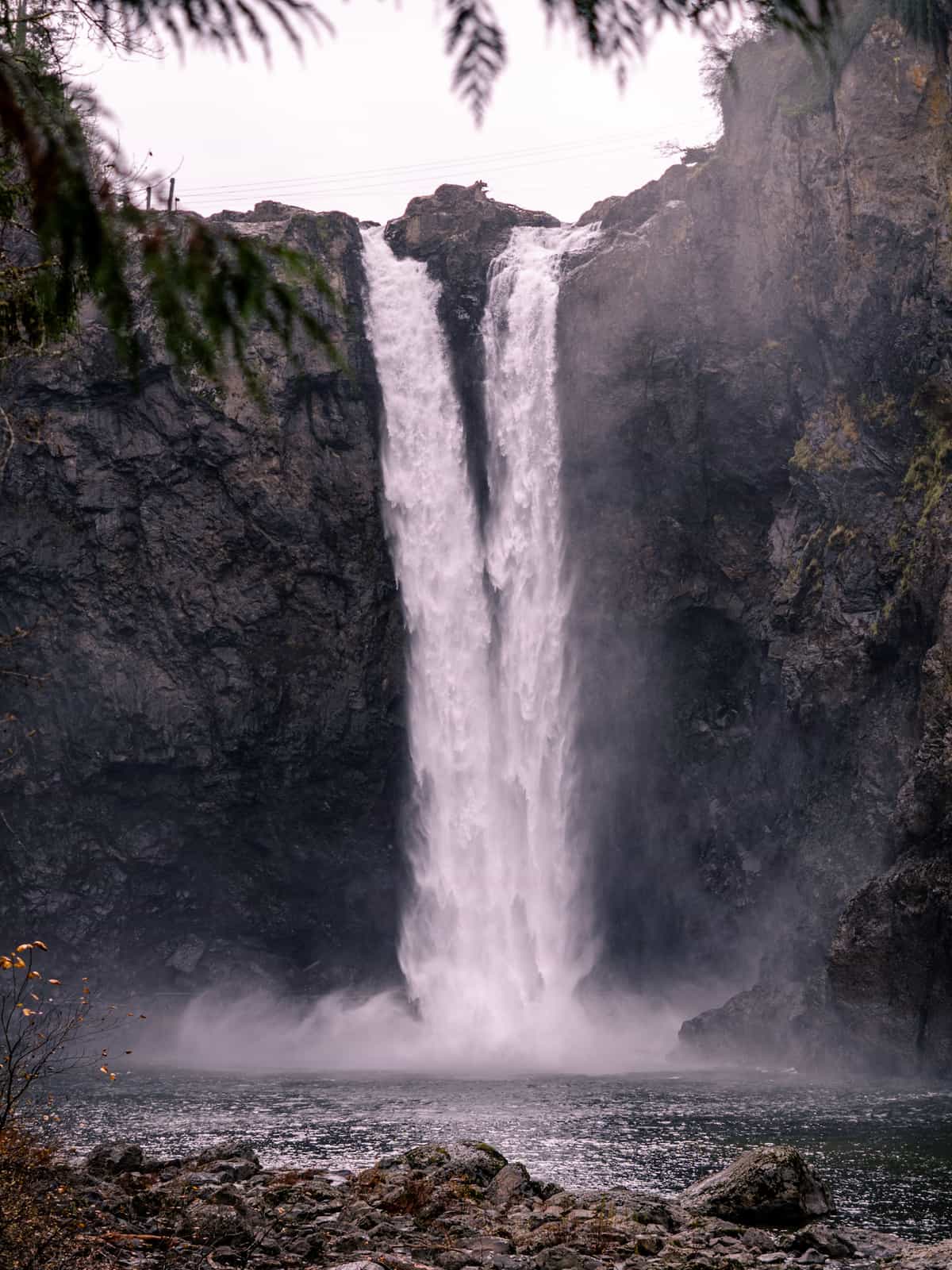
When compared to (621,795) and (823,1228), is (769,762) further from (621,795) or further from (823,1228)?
(823,1228)

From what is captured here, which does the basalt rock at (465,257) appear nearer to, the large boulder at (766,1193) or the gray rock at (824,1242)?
the large boulder at (766,1193)

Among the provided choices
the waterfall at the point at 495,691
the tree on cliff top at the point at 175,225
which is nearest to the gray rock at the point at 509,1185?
the tree on cliff top at the point at 175,225

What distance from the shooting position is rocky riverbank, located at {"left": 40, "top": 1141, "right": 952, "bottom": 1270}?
1067 cm

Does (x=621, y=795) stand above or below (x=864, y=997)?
above

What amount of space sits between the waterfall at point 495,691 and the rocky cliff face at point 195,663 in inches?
47.2

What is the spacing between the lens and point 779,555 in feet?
120

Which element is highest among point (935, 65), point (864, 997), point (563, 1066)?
point (935, 65)

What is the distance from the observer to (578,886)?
1540 inches

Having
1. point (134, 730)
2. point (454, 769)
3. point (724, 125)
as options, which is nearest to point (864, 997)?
point (454, 769)

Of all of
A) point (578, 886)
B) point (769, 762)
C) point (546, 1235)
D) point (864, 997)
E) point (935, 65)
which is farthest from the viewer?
point (578, 886)

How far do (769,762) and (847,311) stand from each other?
43.0ft

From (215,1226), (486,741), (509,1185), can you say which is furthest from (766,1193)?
(486,741)

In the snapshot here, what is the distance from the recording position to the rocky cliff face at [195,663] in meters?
37.9

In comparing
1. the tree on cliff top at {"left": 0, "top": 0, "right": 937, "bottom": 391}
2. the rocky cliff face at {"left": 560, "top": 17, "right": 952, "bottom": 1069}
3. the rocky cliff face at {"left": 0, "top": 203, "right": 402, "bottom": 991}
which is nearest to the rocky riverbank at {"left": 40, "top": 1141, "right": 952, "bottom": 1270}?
the tree on cliff top at {"left": 0, "top": 0, "right": 937, "bottom": 391}
